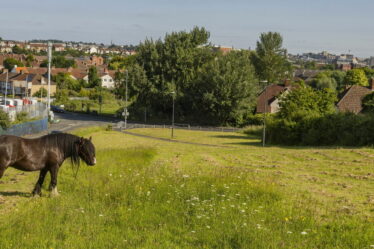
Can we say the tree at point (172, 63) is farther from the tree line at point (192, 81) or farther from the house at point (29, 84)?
the house at point (29, 84)

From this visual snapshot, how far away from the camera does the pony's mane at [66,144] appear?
1318 cm

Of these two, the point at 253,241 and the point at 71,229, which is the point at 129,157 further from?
the point at 253,241

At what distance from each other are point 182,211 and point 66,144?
4499mm

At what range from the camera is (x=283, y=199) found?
12906 mm

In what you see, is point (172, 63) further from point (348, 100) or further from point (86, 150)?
point (86, 150)

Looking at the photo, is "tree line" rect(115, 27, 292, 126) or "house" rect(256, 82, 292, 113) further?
"house" rect(256, 82, 292, 113)

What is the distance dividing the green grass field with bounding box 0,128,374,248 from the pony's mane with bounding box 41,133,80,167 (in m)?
1.18

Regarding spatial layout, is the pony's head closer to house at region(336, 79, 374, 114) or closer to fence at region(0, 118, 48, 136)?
fence at region(0, 118, 48, 136)

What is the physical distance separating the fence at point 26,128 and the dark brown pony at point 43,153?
110 feet

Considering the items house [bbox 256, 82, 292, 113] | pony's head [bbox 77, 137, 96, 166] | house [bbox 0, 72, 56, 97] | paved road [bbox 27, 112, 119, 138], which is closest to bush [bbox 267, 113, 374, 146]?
pony's head [bbox 77, 137, 96, 166]

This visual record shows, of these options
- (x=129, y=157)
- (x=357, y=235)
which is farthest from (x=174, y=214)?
(x=129, y=157)

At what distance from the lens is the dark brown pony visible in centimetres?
1239

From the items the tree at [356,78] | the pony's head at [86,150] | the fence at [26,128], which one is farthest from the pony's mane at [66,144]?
the tree at [356,78]

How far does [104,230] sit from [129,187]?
3401mm
